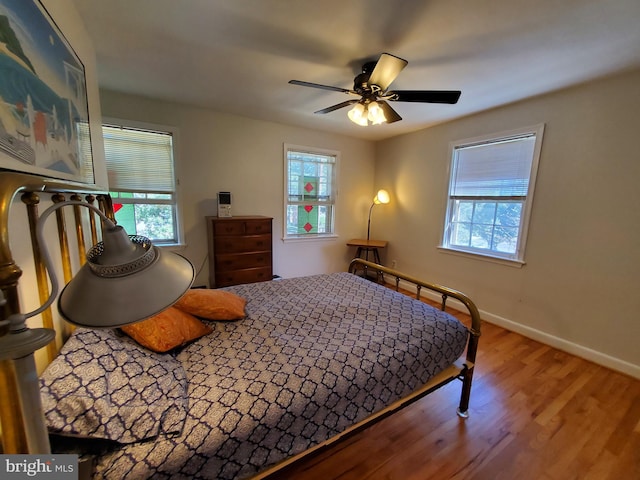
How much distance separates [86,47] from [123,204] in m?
1.61

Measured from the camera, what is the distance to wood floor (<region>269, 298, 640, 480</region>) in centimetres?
135

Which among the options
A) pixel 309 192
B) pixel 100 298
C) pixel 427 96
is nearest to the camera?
pixel 100 298

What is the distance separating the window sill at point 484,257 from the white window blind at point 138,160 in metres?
3.52

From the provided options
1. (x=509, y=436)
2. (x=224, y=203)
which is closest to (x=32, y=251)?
(x=224, y=203)

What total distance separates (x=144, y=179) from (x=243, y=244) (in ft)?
4.22

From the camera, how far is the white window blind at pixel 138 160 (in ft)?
8.72

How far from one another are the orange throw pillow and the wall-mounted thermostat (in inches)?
71.9

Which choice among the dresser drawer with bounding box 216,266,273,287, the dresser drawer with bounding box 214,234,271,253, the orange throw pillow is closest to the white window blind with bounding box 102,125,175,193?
the dresser drawer with bounding box 214,234,271,253

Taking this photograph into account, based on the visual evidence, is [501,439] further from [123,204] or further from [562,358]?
[123,204]

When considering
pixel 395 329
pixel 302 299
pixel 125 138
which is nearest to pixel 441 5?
pixel 395 329

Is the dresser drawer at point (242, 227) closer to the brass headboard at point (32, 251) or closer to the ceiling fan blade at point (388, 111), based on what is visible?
the brass headboard at point (32, 251)

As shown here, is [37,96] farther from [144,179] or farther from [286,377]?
[144,179]

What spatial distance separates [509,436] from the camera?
154cm

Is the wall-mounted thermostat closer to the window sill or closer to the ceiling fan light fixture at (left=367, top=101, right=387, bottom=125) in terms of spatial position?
the ceiling fan light fixture at (left=367, top=101, right=387, bottom=125)
